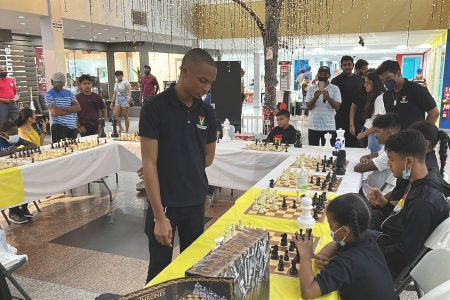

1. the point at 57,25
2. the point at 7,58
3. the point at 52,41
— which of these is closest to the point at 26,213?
the point at 52,41

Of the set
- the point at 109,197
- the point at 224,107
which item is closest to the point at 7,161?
the point at 109,197

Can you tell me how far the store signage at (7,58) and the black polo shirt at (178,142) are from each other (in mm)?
10361

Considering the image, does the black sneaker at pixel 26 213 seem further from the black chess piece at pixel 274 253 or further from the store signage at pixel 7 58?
the store signage at pixel 7 58

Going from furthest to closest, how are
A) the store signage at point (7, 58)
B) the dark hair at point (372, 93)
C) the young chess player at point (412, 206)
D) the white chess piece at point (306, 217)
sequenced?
1. the store signage at point (7, 58)
2. the dark hair at point (372, 93)
3. the white chess piece at point (306, 217)
4. the young chess player at point (412, 206)

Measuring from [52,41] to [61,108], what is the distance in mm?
3567

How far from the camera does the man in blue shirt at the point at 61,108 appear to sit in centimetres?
473

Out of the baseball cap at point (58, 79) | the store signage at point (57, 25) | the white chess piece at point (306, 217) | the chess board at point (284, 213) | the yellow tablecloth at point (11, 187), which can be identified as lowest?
the yellow tablecloth at point (11, 187)

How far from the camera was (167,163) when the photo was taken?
180cm

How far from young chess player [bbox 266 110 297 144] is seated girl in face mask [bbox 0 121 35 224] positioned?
8.84 ft

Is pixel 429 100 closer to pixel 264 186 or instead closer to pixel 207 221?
pixel 264 186

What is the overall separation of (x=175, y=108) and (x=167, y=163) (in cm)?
27

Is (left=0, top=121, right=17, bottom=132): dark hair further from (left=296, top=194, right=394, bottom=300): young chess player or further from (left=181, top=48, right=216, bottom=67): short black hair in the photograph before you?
(left=296, top=194, right=394, bottom=300): young chess player

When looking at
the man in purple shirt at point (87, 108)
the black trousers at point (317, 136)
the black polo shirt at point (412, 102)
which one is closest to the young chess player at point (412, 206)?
the black polo shirt at point (412, 102)

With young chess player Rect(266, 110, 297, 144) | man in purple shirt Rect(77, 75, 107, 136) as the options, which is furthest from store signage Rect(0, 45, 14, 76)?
young chess player Rect(266, 110, 297, 144)
